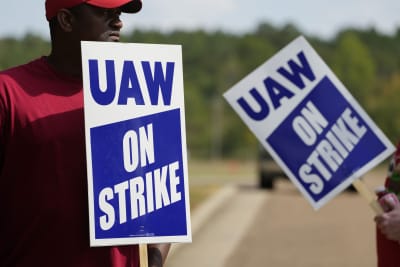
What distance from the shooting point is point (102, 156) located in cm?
285

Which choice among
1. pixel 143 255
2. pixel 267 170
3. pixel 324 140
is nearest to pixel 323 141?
pixel 324 140

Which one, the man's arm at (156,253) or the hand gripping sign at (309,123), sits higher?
the hand gripping sign at (309,123)

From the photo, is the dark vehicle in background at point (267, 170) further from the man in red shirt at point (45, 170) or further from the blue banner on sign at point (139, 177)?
the man in red shirt at point (45, 170)

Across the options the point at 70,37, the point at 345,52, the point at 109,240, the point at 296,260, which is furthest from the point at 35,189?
the point at 345,52

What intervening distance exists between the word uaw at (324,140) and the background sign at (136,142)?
107 centimetres

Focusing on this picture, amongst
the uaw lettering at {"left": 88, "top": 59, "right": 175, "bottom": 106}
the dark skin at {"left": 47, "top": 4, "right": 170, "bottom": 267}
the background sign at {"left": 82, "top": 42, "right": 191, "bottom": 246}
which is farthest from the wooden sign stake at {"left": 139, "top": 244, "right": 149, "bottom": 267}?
the dark skin at {"left": 47, "top": 4, "right": 170, "bottom": 267}

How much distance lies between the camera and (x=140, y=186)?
2910 mm

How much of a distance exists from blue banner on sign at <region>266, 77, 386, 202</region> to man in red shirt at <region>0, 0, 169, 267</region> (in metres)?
1.23

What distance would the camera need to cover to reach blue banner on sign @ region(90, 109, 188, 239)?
2848 mm

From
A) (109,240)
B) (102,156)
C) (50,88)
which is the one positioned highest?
(50,88)

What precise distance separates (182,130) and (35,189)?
456mm

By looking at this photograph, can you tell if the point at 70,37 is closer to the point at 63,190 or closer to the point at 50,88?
the point at 50,88

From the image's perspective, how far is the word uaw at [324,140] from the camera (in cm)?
393

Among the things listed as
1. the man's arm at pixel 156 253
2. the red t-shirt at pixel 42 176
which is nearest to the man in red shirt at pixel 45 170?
the red t-shirt at pixel 42 176
